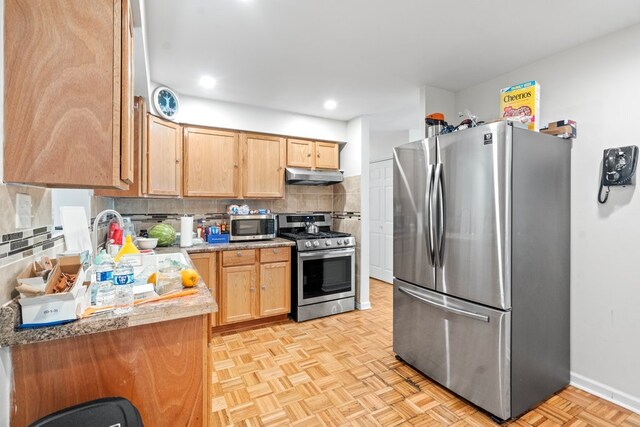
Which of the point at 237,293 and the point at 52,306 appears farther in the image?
the point at 237,293

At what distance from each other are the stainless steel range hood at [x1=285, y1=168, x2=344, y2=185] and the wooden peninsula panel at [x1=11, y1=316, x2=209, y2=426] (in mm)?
2507

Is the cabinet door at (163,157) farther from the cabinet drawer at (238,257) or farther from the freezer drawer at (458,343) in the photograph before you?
the freezer drawer at (458,343)

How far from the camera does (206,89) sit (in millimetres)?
2975

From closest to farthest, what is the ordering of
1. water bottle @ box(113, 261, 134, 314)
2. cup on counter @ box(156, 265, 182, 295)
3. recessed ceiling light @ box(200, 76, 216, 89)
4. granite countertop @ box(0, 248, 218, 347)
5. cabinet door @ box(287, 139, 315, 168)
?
1. granite countertop @ box(0, 248, 218, 347)
2. water bottle @ box(113, 261, 134, 314)
3. cup on counter @ box(156, 265, 182, 295)
4. recessed ceiling light @ box(200, 76, 216, 89)
5. cabinet door @ box(287, 139, 315, 168)

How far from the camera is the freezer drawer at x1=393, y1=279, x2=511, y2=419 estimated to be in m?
1.82

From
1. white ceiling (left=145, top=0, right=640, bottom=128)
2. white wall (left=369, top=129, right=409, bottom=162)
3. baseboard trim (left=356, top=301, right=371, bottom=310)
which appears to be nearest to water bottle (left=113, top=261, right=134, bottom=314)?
white ceiling (left=145, top=0, right=640, bottom=128)

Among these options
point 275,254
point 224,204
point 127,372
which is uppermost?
point 224,204

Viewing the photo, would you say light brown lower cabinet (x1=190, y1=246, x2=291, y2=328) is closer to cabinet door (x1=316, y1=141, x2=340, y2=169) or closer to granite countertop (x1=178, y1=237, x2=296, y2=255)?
granite countertop (x1=178, y1=237, x2=296, y2=255)

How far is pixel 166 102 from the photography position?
9.44 ft

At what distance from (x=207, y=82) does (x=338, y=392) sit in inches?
110

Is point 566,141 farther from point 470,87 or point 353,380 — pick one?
point 353,380

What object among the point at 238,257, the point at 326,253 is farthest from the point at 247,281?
the point at 326,253

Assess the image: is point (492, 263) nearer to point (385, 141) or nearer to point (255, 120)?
point (255, 120)

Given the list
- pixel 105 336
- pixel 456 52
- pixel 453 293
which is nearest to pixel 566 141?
pixel 456 52
